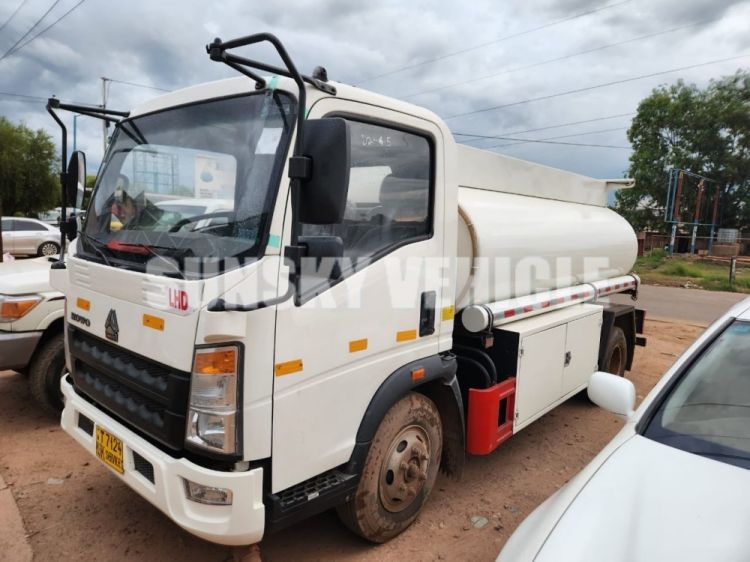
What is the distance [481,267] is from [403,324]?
1.00 meters

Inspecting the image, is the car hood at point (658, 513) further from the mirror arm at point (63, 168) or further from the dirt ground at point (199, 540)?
the mirror arm at point (63, 168)

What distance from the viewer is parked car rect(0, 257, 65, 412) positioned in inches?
163

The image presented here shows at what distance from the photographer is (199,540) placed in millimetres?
Answer: 2949

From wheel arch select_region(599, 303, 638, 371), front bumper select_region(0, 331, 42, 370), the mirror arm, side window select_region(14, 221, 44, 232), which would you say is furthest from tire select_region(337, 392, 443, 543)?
side window select_region(14, 221, 44, 232)

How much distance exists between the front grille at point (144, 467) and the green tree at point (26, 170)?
34423 mm

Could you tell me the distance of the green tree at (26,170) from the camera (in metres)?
30.1

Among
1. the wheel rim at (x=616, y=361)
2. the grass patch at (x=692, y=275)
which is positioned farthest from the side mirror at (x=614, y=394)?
the grass patch at (x=692, y=275)

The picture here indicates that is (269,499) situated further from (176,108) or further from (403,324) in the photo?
(176,108)

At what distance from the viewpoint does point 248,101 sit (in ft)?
7.81

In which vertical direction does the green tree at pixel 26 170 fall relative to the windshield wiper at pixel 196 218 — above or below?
above

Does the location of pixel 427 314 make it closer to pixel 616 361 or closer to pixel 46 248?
pixel 616 361

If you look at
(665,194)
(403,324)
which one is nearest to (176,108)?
(403,324)

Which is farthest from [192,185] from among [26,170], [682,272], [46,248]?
[26,170]

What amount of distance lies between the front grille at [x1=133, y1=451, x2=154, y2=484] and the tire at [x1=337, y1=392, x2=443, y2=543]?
39.4 inches
